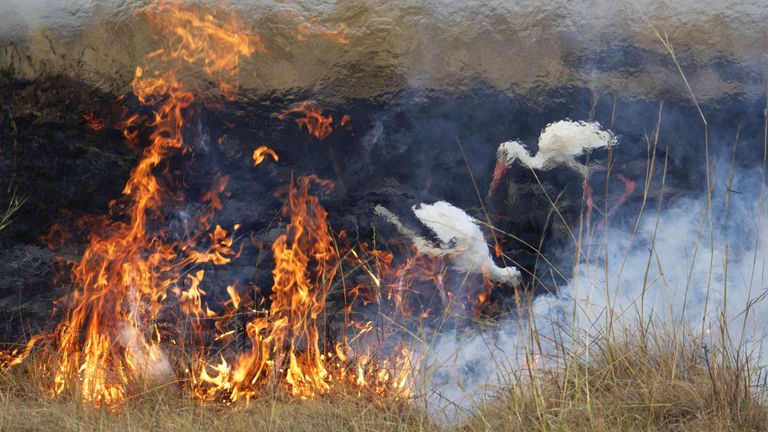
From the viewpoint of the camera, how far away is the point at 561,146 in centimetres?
392

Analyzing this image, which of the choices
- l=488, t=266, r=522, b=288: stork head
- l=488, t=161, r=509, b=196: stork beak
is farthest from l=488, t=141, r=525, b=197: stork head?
l=488, t=266, r=522, b=288: stork head

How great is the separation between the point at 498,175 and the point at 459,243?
375 mm

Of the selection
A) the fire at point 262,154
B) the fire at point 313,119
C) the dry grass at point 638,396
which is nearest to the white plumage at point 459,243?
the fire at point 313,119

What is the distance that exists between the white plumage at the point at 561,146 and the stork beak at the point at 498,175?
0.06 feet

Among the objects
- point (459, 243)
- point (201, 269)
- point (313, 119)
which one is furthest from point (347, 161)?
point (201, 269)

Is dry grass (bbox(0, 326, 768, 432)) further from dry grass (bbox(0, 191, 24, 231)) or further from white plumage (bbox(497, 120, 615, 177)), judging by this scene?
white plumage (bbox(497, 120, 615, 177))

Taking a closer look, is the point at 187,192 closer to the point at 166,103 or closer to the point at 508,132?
the point at 166,103

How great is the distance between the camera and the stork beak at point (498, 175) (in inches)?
155

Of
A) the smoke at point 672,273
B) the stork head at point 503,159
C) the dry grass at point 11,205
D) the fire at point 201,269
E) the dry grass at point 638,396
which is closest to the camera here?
the dry grass at point 638,396

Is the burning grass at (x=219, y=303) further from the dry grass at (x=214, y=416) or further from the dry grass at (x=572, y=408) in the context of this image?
the dry grass at (x=572, y=408)

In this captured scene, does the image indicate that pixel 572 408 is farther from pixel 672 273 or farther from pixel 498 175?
pixel 498 175

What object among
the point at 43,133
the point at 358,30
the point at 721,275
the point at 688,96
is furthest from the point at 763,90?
the point at 43,133

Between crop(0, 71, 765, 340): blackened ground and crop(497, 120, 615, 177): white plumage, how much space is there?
0.04m

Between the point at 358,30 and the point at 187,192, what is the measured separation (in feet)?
3.43
